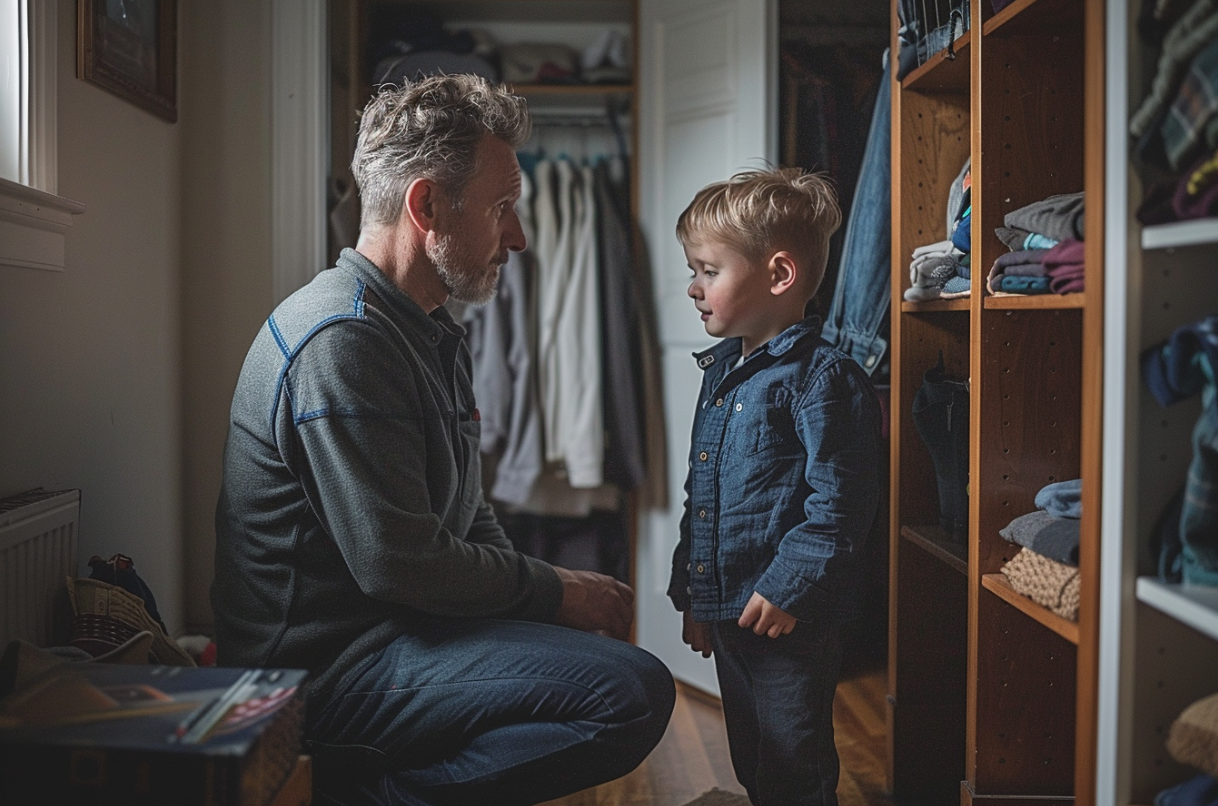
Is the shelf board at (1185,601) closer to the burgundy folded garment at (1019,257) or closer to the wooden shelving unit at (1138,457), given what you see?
the wooden shelving unit at (1138,457)

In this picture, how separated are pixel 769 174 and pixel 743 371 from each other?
0.36m

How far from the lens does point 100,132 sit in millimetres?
1870

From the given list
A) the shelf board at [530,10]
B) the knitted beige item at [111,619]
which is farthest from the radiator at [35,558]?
the shelf board at [530,10]

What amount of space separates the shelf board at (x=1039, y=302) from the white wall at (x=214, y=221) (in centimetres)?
167

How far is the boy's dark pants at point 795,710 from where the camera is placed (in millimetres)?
1605

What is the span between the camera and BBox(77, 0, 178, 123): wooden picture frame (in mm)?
1785

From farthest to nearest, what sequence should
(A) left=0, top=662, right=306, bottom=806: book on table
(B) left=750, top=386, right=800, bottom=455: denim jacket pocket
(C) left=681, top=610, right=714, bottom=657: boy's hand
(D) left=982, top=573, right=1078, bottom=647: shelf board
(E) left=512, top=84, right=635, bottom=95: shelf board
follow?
(E) left=512, top=84, right=635, bottom=95: shelf board
(C) left=681, top=610, right=714, bottom=657: boy's hand
(B) left=750, top=386, right=800, bottom=455: denim jacket pocket
(D) left=982, top=573, right=1078, bottom=647: shelf board
(A) left=0, top=662, right=306, bottom=806: book on table

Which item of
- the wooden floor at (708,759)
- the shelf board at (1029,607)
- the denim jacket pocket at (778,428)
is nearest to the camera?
the shelf board at (1029,607)

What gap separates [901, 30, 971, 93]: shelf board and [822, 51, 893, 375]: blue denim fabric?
298 mm

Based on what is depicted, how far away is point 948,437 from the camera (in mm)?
1811

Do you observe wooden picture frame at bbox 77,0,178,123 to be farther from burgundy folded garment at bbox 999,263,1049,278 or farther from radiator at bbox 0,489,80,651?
burgundy folded garment at bbox 999,263,1049,278

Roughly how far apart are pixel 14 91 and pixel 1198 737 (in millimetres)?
1794

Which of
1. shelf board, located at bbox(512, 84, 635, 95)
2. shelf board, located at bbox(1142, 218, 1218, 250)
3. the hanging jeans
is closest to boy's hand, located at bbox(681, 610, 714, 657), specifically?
the hanging jeans

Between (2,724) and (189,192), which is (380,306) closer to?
(2,724)
